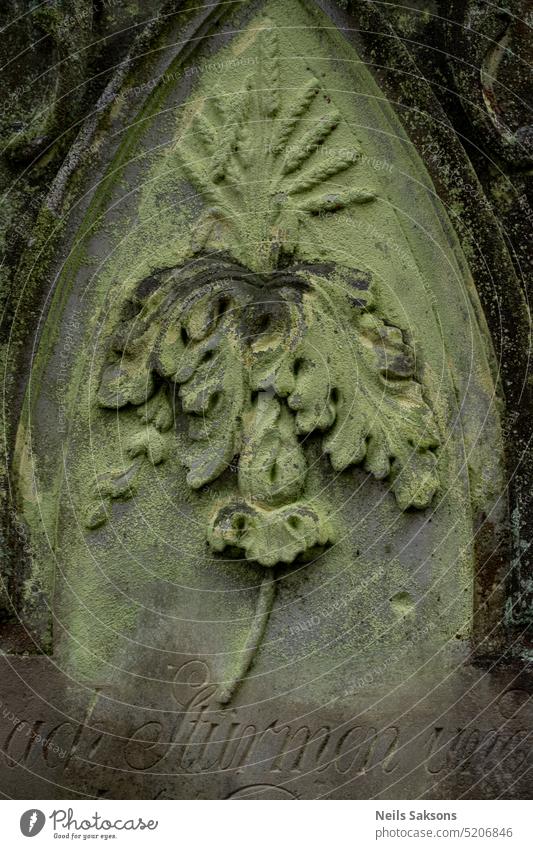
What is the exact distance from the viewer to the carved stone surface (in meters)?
3.75

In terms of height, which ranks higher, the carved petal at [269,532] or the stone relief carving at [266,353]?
the stone relief carving at [266,353]

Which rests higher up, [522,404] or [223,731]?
[522,404]

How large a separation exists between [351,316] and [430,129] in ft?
1.85

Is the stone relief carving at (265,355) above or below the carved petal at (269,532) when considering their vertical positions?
above

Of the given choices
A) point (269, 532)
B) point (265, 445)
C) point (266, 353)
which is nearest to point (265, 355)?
point (266, 353)

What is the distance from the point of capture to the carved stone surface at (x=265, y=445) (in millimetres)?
3750

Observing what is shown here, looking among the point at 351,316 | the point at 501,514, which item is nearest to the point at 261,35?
Result: the point at 351,316

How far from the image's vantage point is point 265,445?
3.77 metres

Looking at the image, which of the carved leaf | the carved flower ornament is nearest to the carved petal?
the carved flower ornament

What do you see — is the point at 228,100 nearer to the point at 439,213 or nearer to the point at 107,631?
the point at 439,213

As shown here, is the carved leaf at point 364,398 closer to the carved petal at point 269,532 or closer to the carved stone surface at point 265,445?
the carved stone surface at point 265,445

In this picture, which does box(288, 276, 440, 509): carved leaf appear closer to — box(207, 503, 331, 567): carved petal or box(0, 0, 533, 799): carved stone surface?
box(0, 0, 533, 799): carved stone surface

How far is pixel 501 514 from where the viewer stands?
3.79 m

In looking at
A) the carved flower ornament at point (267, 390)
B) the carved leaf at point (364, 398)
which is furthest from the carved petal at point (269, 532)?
the carved leaf at point (364, 398)
